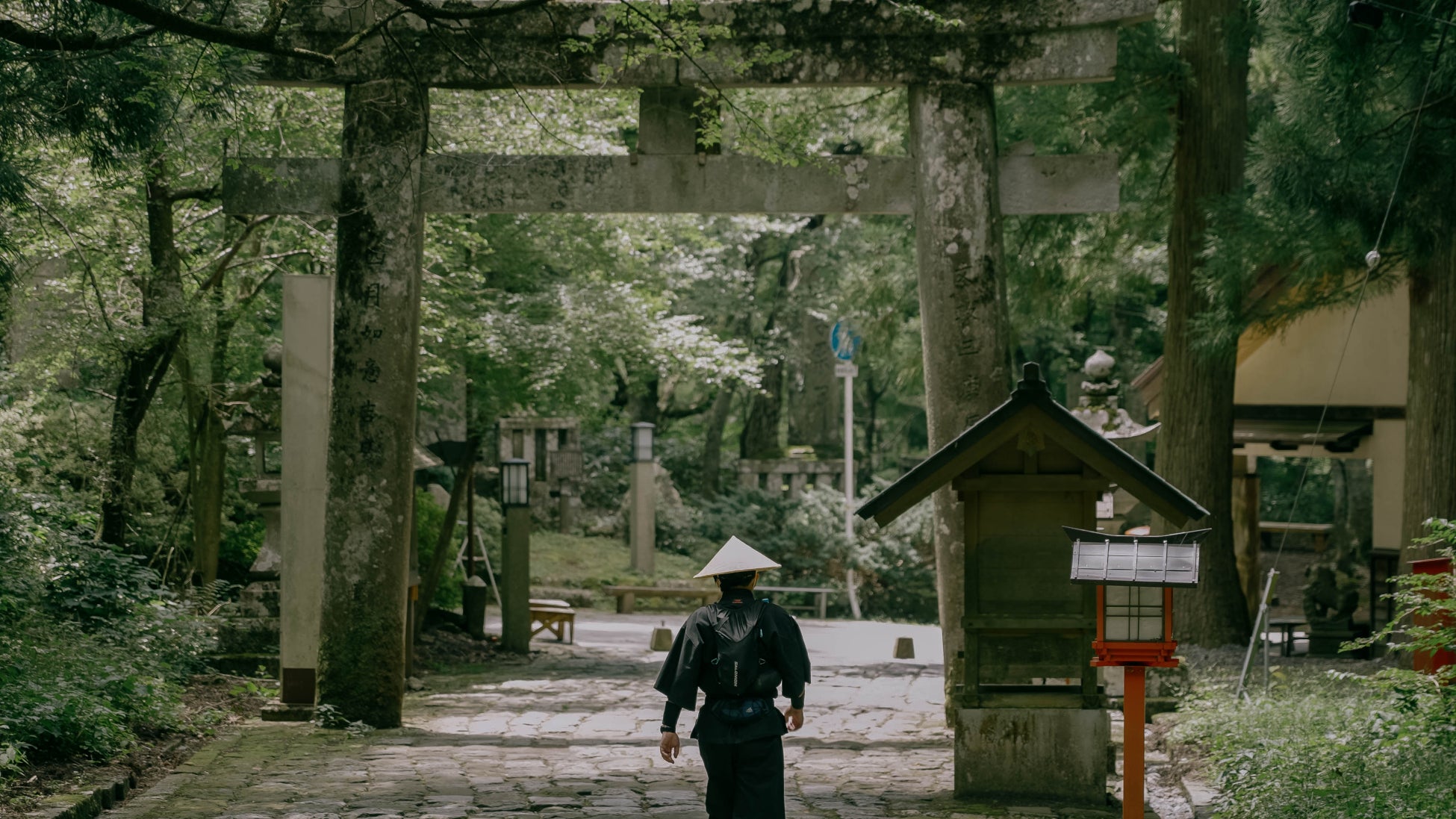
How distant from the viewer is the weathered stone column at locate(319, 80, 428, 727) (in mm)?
10508

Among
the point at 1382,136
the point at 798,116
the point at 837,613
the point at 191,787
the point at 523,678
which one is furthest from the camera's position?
the point at 837,613

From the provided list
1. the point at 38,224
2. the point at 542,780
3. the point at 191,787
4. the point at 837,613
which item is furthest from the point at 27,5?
the point at 837,613

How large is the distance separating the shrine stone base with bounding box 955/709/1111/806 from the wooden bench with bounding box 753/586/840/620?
52.8ft

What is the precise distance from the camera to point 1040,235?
16.7 m

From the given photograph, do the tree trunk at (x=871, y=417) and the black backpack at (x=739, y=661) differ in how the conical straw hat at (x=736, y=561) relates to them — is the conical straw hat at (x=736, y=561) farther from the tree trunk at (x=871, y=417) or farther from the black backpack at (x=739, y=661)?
the tree trunk at (x=871, y=417)

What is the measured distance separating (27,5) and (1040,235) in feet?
37.2

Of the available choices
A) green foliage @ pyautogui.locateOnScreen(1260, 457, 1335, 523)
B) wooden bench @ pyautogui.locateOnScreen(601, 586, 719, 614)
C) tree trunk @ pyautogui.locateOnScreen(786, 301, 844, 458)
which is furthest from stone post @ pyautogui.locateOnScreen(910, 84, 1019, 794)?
green foliage @ pyautogui.locateOnScreen(1260, 457, 1335, 523)

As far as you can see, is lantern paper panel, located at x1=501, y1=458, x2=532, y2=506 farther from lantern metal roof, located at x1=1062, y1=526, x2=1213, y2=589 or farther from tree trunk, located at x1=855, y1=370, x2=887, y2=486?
tree trunk, located at x1=855, y1=370, x2=887, y2=486

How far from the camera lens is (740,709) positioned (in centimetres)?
623

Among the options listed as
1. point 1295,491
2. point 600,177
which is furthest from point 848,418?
point 1295,491

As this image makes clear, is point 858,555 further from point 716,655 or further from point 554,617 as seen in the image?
point 716,655

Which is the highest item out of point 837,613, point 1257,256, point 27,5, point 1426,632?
point 27,5

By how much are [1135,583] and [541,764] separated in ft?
14.3

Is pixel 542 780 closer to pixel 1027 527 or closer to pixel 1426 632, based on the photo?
pixel 1027 527
